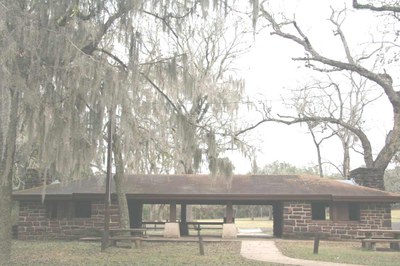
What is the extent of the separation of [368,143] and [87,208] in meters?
15.9

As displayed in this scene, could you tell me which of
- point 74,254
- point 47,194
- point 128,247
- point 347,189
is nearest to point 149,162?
point 128,247

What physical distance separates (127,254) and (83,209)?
7463 millimetres

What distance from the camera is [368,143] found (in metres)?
27.2

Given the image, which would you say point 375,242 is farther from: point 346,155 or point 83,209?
point 346,155

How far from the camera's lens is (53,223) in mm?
18531

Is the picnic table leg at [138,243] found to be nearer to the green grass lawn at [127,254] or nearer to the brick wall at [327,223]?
the green grass lawn at [127,254]

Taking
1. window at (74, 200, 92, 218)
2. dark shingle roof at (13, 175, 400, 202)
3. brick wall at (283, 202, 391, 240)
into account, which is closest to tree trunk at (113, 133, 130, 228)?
dark shingle roof at (13, 175, 400, 202)

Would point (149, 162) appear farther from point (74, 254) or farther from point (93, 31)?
point (93, 31)

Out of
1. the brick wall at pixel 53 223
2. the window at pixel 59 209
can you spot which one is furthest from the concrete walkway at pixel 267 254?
the window at pixel 59 209

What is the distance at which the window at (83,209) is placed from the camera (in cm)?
1957

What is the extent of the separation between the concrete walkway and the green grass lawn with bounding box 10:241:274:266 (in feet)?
1.08

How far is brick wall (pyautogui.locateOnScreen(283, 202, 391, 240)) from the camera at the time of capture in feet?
59.6

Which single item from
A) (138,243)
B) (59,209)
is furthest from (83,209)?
(138,243)

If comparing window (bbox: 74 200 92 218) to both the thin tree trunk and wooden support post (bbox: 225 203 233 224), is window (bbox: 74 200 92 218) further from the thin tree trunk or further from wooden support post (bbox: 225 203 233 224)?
the thin tree trunk
